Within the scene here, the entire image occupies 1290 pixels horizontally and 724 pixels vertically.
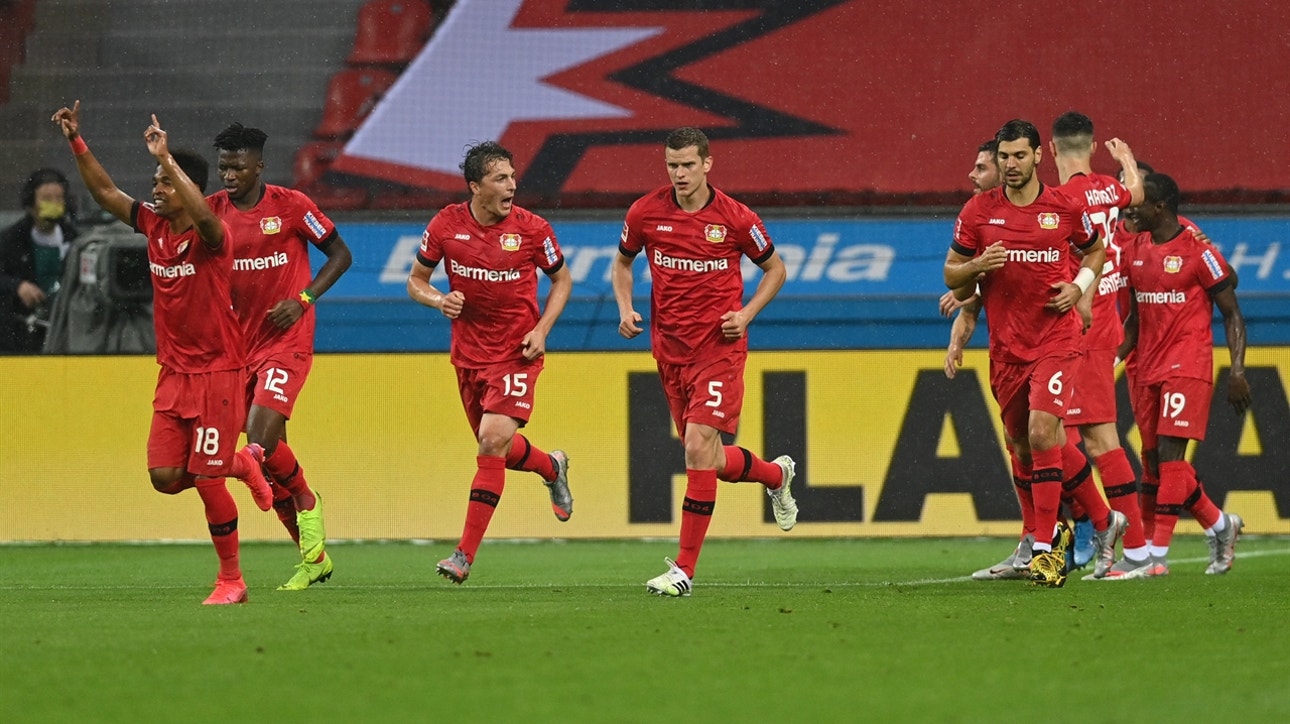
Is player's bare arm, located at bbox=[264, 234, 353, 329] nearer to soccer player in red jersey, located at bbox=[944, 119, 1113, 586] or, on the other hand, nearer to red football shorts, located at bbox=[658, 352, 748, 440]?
red football shorts, located at bbox=[658, 352, 748, 440]

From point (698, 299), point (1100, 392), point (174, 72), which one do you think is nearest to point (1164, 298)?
point (1100, 392)

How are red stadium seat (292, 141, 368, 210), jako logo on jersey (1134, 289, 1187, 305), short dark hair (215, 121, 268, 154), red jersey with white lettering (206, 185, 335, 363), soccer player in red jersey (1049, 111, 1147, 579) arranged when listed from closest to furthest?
short dark hair (215, 121, 268, 154) < red jersey with white lettering (206, 185, 335, 363) < soccer player in red jersey (1049, 111, 1147, 579) < jako logo on jersey (1134, 289, 1187, 305) < red stadium seat (292, 141, 368, 210)

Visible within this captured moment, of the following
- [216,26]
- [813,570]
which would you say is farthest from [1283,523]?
[216,26]

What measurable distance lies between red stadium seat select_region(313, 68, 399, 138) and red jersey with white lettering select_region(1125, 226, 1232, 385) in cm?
839

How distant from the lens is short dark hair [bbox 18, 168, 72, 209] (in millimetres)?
15086

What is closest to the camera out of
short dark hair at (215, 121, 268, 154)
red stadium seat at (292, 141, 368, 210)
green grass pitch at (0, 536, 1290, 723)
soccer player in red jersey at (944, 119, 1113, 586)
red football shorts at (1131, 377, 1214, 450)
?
green grass pitch at (0, 536, 1290, 723)

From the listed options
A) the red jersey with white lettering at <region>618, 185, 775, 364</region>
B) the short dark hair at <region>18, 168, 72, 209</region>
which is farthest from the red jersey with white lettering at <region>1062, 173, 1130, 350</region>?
the short dark hair at <region>18, 168, 72, 209</region>

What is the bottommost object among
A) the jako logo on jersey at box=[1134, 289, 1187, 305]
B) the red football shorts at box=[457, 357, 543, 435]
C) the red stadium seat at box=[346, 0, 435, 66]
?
the red football shorts at box=[457, 357, 543, 435]

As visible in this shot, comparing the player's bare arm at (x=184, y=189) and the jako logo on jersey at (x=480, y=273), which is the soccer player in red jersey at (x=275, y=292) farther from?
the player's bare arm at (x=184, y=189)

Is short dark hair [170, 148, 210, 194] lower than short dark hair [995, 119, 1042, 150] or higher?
lower

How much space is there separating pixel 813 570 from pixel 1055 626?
Answer: 12.1 ft

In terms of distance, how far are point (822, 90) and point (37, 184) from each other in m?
6.82

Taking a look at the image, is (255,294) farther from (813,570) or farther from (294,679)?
(294,679)

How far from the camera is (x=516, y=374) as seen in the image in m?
9.09
